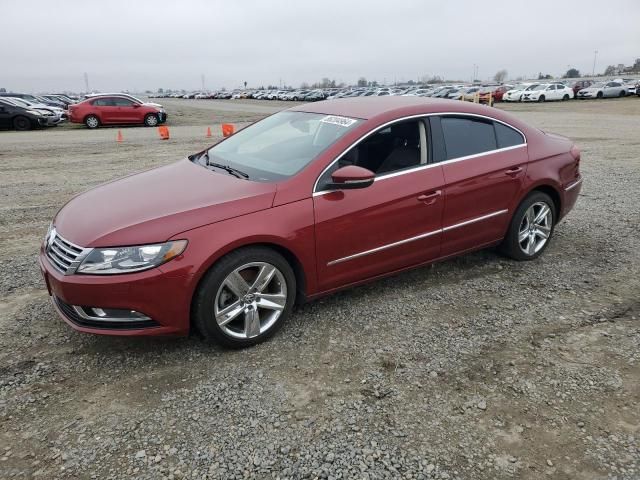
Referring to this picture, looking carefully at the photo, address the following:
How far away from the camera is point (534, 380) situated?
316cm

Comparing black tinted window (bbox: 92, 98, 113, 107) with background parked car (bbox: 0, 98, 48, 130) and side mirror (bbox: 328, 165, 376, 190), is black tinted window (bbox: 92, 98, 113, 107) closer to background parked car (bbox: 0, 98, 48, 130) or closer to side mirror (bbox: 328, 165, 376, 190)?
background parked car (bbox: 0, 98, 48, 130)

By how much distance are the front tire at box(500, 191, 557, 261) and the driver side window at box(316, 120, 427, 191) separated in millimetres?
1336

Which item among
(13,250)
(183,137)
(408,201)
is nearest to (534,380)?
(408,201)

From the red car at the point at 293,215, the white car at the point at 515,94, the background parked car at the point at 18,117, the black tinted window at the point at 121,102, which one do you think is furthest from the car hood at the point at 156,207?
the white car at the point at 515,94

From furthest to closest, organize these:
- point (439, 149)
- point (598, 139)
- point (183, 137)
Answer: point (183, 137)
point (598, 139)
point (439, 149)

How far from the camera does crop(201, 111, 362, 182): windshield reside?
12.6 ft

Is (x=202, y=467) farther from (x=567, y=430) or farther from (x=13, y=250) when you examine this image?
(x=13, y=250)

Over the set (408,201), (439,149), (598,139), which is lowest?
(598,139)

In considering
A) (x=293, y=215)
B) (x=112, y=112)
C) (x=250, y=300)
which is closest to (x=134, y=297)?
(x=250, y=300)

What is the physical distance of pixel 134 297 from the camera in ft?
10.1

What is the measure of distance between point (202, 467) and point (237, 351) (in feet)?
3.49

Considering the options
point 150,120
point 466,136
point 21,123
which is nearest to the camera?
point 466,136

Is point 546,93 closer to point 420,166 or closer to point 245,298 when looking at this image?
point 420,166

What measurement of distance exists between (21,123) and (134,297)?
21812 millimetres
